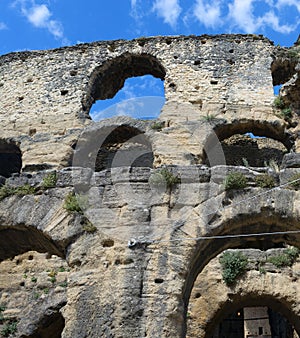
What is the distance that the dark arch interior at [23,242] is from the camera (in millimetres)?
7131

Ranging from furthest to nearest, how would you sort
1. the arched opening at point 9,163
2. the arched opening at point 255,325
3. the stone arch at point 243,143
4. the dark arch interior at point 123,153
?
1. the arched opening at point 9,163
2. the dark arch interior at point 123,153
3. the arched opening at point 255,325
4. the stone arch at point 243,143

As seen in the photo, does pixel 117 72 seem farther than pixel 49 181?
Yes

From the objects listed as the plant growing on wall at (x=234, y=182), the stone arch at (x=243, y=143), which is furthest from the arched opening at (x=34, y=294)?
the stone arch at (x=243, y=143)

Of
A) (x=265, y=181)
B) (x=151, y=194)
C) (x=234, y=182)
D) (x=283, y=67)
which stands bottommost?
(x=151, y=194)

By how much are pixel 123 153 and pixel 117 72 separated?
2702 millimetres

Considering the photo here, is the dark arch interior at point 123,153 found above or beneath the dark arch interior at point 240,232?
above

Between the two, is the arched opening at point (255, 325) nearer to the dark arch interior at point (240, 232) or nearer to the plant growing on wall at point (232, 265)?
the plant growing on wall at point (232, 265)

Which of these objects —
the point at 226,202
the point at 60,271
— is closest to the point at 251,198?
the point at 226,202

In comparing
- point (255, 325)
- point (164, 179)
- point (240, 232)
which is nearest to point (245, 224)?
point (240, 232)

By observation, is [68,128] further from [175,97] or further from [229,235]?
[229,235]

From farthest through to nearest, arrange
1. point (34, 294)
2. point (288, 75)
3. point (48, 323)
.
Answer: point (288, 75)
point (34, 294)
point (48, 323)

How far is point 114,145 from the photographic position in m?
16.0

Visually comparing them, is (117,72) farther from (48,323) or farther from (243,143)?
(48,323)

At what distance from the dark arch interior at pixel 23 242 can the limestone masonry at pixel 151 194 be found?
32 millimetres
